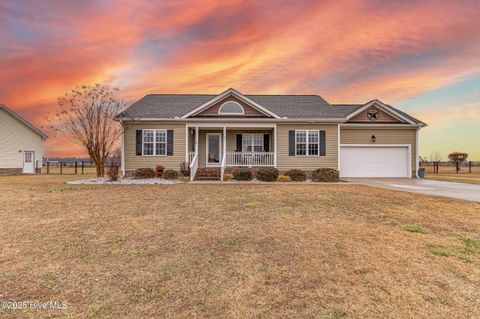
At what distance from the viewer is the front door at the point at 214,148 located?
798 inches

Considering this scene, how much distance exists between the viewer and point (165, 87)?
25734mm

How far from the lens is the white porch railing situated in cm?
1931

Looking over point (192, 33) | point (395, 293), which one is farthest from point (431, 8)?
point (395, 293)

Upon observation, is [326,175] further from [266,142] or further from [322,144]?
[266,142]

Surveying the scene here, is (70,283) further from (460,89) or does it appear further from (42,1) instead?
(460,89)

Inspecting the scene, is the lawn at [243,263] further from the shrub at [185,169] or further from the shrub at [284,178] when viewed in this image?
the shrub at [185,169]

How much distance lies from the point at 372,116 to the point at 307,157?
21.3 ft

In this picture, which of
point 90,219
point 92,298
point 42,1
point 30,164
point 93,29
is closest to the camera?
point 92,298

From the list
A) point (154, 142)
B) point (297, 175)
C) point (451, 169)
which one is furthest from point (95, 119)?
point (451, 169)

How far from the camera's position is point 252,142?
812 inches

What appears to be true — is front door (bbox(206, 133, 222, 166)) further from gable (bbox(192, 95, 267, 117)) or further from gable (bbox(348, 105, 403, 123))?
gable (bbox(348, 105, 403, 123))

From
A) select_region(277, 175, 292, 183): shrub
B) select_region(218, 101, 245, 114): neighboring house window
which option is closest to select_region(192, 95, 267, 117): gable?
select_region(218, 101, 245, 114): neighboring house window

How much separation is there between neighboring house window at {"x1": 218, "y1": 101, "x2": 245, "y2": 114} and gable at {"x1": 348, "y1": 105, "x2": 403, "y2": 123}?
8757mm

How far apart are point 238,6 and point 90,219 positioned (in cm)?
1304
